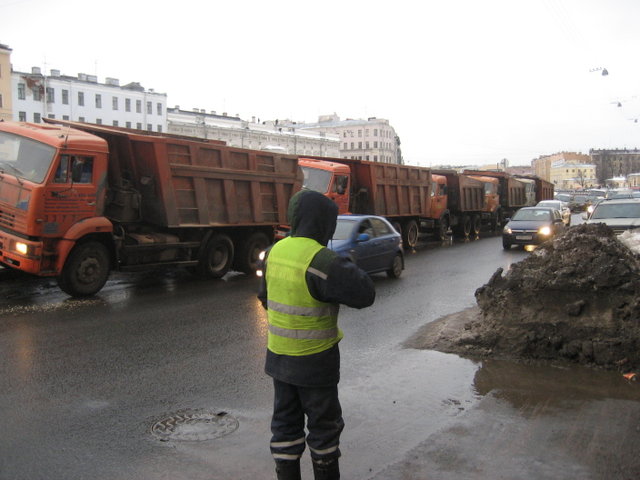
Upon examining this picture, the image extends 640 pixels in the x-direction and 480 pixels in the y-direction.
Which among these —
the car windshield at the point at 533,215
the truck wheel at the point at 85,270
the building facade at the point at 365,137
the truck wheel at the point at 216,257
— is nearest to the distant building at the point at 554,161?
the building facade at the point at 365,137

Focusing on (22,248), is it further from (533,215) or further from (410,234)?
(533,215)

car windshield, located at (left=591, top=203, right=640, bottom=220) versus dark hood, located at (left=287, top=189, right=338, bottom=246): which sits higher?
dark hood, located at (left=287, top=189, right=338, bottom=246)

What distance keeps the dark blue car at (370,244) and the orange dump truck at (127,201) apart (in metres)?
2.44

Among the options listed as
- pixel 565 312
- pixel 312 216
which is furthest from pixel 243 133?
pixel 312 216

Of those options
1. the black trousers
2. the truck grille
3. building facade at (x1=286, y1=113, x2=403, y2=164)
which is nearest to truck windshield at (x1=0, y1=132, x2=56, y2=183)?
the truck grille

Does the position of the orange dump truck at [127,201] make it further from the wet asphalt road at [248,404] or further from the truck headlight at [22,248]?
the wet asphalt road at [248,404]

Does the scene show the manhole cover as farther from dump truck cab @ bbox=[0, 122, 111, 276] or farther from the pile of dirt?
dump truck cab @ bbox=[0, 122, 111, 276]

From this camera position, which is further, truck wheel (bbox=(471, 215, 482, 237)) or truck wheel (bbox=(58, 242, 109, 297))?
truck wheel (bbox=(471, 215, 482, 237))

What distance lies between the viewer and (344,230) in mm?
12859

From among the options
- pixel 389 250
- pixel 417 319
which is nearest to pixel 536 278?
pixel 417 319

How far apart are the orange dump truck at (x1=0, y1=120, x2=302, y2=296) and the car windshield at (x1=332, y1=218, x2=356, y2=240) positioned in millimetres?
2263

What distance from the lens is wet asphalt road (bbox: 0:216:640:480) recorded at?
13.6 ft

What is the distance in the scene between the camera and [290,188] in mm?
15336

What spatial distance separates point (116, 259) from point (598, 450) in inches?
353
